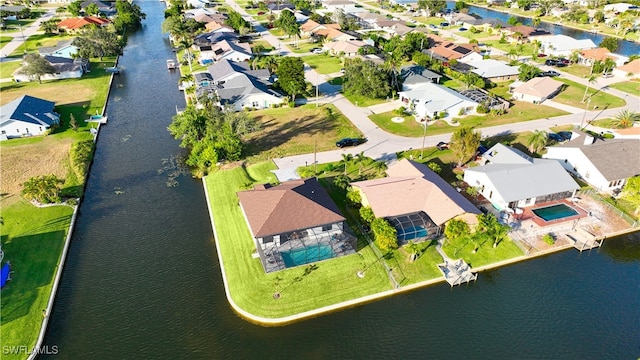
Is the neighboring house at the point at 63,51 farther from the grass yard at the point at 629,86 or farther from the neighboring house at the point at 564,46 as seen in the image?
the grass yard at the point at 629,86

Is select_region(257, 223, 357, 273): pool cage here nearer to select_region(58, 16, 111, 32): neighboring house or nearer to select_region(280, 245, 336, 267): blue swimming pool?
select_region(280, 245, 336, 267): blue swimming pool

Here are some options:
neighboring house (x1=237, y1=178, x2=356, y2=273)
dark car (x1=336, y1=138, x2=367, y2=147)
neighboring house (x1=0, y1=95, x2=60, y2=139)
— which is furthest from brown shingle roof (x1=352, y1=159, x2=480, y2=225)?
neighboring house (x1=0, y1=95, x2=60, y2=139)

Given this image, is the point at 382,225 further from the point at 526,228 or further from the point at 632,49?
the point at 632,49

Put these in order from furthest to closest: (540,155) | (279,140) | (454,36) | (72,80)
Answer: (454,36), (72,80), (279,140), (540,155)

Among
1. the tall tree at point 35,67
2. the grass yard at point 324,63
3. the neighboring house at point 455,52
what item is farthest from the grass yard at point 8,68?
the neighboring house at point 455,52

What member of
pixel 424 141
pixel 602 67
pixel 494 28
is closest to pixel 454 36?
pixel 494 28

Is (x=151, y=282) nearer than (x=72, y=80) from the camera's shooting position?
Yes

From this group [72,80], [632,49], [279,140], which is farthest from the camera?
[632,49]
